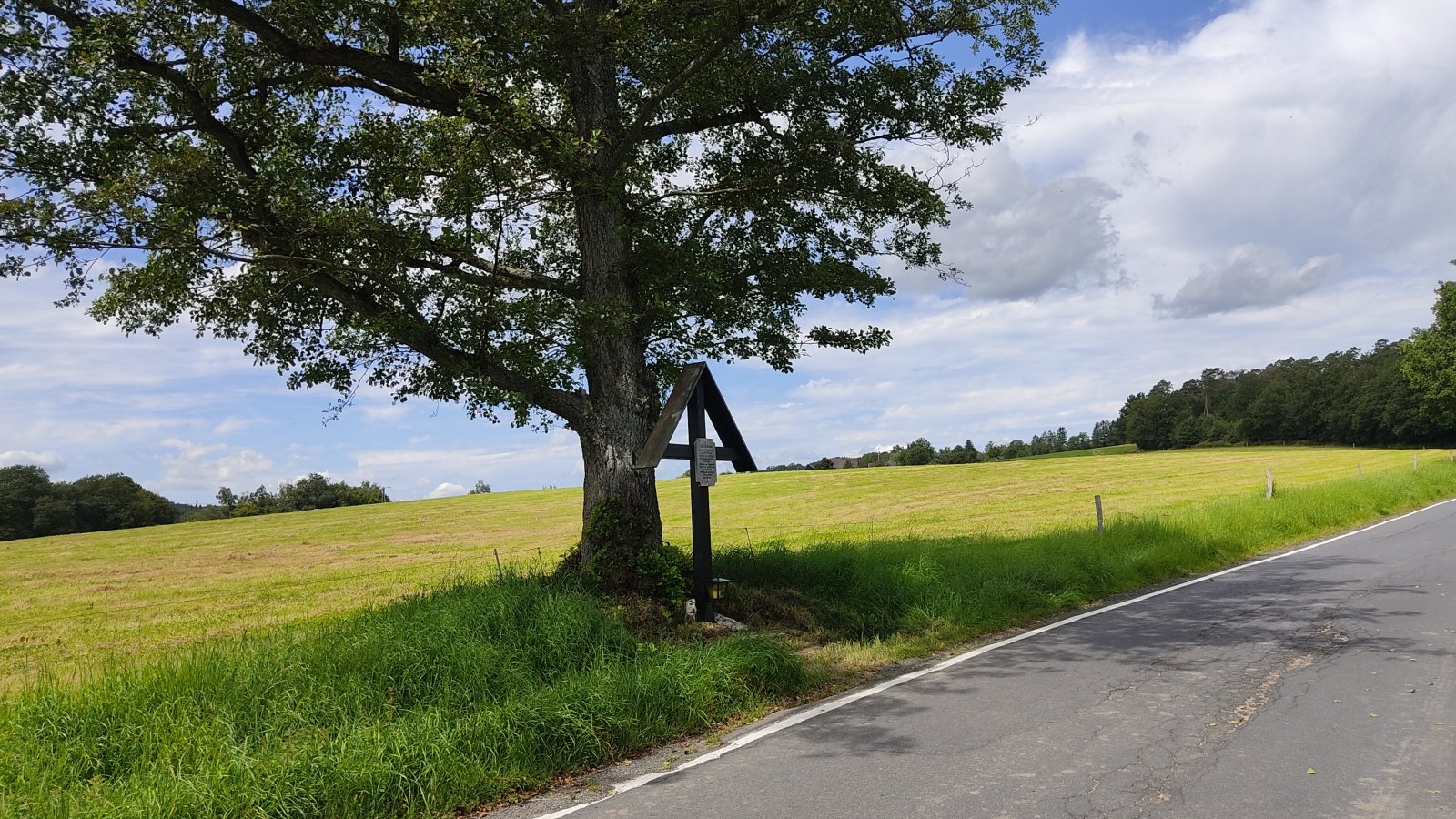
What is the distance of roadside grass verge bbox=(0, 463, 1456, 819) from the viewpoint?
15.5 ft

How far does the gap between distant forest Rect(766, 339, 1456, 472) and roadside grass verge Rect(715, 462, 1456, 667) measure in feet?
174

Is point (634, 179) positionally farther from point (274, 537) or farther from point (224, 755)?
point (274, 537)

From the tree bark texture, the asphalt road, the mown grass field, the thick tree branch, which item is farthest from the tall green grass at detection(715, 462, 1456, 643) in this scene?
the thick tree branch

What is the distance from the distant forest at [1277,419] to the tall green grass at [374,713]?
61822mm

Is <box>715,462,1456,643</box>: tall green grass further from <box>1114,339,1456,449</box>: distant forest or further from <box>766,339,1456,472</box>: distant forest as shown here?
<box>1114,339,1456,449</box>: distant forest

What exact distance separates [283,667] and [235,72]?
7.01 m

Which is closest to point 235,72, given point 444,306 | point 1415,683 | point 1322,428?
point 444,306

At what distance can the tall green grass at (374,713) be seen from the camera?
4.68m

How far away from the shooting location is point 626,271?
34.9 feet

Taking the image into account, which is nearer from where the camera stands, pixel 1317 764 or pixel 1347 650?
pixel 1317 764

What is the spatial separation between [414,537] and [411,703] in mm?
31143

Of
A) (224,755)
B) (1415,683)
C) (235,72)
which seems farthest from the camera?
(235,72)

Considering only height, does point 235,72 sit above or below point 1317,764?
above

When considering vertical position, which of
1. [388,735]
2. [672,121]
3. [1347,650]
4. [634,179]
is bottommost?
[1347,650]
